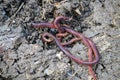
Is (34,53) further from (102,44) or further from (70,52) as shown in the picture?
(102,44)

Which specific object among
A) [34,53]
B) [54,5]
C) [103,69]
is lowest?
[103,69]

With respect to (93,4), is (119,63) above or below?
below

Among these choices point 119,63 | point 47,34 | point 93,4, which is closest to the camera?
point 119,63

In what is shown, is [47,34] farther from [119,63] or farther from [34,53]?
[119,63]

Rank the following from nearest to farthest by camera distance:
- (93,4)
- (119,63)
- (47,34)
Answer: (119,63) → (47,34) → (93,4)

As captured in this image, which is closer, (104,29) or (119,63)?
(119,63)

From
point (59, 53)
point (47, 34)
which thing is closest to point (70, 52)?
point (59, 53)
